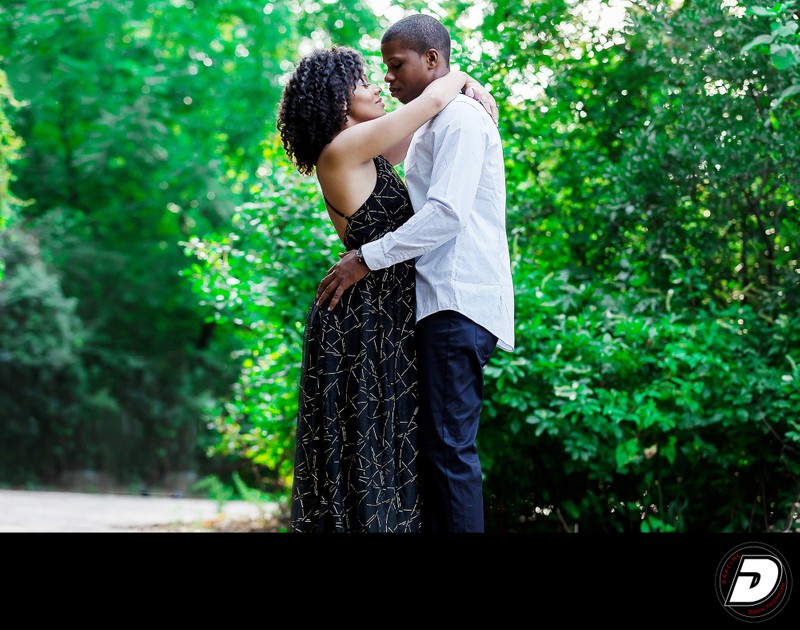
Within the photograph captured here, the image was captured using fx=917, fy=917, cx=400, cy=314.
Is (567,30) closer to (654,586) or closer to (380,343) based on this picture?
(380,343)

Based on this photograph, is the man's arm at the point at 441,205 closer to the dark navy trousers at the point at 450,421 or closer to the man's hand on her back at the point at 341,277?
the man's hand on her back at the point at 341,277

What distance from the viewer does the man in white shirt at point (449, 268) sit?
2301 millimetres

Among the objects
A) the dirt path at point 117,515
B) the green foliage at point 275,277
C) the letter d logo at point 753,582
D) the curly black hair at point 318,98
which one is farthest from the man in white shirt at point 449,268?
the dirt path at point 117,515

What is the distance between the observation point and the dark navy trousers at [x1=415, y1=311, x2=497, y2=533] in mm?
2297

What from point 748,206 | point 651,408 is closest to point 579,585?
point 651,408

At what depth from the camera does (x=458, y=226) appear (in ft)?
7.57

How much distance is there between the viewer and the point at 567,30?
4613mm

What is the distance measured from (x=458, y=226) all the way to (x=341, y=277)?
0.34 m

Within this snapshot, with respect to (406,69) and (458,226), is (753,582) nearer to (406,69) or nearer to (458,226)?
(458,226)

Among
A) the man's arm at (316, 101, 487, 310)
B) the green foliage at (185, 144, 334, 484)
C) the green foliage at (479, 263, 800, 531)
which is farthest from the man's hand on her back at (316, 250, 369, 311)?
the green foliage at (185, 144, 334, 484)

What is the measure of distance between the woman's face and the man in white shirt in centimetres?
9

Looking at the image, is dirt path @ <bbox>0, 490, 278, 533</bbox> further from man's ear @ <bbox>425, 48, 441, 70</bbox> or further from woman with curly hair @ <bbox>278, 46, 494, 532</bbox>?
man's ear @ <bbox>425, 48, 441, 70</bbox>

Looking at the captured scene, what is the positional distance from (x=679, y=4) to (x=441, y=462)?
3.31m

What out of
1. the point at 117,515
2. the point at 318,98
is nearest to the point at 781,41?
the point at 318,98
